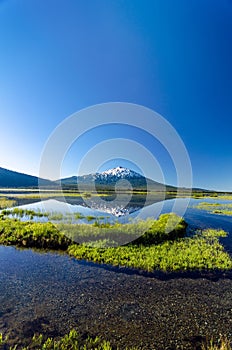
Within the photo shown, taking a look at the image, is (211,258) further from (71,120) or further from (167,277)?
(71,120)

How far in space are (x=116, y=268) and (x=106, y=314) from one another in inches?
183

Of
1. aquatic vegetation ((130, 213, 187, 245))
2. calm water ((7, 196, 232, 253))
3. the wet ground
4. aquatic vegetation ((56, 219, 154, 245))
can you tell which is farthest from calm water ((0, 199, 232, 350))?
calm water ((7, 196, 232, 253))

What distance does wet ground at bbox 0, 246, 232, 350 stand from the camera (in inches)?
303

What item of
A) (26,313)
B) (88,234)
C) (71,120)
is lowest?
(26,313)

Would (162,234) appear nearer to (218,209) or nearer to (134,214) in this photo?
(134,214)

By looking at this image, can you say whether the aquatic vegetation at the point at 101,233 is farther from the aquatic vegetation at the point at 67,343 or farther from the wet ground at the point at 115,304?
the aquatic vegetation at the point at 67,343

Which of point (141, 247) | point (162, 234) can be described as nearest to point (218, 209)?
Result: point (162, 234)

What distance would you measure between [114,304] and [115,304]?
0.04 m

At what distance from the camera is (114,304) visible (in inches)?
372

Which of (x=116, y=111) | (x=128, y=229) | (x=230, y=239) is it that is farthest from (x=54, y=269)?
(x=116, y=111)

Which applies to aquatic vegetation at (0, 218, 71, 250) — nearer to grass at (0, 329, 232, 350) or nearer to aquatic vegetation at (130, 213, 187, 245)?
aquatic vegetation at (130, 213, 187, 245)

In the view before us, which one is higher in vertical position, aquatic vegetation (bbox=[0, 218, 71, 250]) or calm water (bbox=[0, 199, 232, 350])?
aquatic vegetation (bbox=[0, 218, 71, 250])

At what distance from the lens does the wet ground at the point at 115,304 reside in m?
7.68

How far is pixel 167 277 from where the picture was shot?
40.1ft
